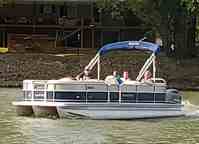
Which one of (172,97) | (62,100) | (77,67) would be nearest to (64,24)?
(77,67)

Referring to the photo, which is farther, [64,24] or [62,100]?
[64,24]

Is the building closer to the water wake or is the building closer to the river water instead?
the water wake

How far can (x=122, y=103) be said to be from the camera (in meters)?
32.4

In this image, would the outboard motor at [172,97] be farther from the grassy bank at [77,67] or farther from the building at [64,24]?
the building at [64,24]

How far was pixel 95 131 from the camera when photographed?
27.9m

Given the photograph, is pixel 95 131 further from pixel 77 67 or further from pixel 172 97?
pixel 77 67

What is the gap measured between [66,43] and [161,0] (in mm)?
14215

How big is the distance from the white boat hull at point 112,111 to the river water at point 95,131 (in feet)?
1.40

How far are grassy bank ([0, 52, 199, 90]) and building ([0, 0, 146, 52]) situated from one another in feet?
26.6

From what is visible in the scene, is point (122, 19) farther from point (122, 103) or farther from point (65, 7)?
point (122, 103)

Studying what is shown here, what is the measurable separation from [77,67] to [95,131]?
27.0m

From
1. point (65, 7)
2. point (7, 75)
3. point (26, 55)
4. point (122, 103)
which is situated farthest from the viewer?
point (65, 7)

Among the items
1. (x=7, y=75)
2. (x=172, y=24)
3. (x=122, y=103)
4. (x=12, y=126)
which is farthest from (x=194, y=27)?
(x=12, y=126)

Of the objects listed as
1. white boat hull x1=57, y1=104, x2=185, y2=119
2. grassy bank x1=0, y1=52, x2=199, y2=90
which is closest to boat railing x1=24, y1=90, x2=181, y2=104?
white boat hull x1=57, y1=104, x2=185, y2=119
